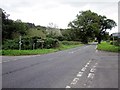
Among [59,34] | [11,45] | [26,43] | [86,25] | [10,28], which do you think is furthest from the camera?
[59,34]

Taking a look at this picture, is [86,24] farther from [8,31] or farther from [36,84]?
[36,84]

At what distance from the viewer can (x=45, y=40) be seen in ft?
183

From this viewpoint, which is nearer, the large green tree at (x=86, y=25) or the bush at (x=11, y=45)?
the bush at (x=11, y=45)

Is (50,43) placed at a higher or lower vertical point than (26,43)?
lower

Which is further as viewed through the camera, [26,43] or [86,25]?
[86,25]

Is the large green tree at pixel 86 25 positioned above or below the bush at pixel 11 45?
above

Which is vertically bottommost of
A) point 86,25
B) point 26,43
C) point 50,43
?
point 50,43

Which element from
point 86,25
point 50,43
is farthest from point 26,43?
point 86,25

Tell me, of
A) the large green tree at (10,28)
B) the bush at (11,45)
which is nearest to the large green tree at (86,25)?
the large green tree at (10,28)

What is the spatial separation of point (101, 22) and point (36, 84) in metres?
125

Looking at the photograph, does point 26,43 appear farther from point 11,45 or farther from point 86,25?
point 86,25

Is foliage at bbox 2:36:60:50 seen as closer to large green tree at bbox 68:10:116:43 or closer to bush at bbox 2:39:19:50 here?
bush at bbox 2:39:19:50

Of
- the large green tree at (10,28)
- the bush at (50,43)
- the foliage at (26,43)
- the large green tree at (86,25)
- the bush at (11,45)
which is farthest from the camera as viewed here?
the large green tree at (86,25)

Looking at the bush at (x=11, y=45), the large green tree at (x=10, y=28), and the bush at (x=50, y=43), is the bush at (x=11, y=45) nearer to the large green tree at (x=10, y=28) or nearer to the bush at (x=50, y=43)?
the bush at (x=50, y=43)
